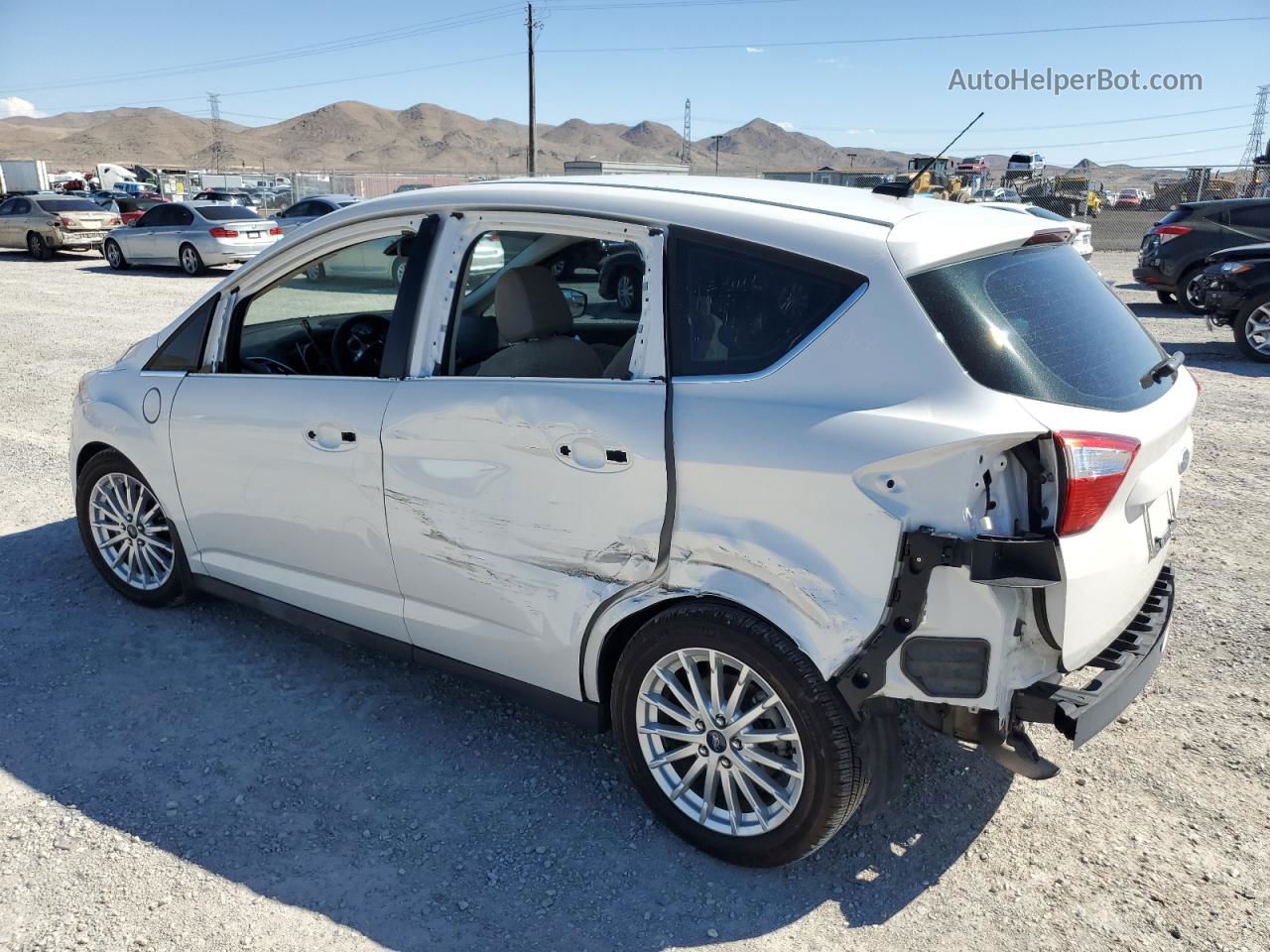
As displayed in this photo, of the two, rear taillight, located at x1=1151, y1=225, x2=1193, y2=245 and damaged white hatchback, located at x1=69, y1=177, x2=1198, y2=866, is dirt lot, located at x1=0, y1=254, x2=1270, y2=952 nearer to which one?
damaged white hatchback, located at x1=69, y1=177, x2=1198, y2=866

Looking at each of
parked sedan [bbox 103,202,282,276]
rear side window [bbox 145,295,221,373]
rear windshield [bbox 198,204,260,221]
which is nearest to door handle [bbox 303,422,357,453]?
rear side window [bbox 145,295,221,373]

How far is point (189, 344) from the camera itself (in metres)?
3.95

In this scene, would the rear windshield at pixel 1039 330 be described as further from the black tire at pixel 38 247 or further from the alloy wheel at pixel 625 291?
the black tire at pixel 38 247

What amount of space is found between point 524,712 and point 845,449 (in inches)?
71.7

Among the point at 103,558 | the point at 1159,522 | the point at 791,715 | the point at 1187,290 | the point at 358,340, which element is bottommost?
the point at 103,558

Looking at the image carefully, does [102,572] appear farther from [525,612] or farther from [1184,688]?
[1184,688]

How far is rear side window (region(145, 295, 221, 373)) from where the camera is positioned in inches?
153

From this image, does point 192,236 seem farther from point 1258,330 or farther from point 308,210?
point 1258,330

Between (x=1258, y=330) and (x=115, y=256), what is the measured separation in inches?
849

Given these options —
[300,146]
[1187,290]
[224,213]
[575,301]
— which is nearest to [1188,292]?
[1187,290]

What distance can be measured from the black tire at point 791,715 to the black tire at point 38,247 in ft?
85.7

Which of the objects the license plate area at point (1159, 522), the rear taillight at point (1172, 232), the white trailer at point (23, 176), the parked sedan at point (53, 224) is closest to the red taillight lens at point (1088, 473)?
the license plate area at point (1159, 522)

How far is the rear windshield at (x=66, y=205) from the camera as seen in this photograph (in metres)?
23.6

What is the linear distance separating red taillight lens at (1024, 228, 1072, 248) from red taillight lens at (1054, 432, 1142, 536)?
761mm
